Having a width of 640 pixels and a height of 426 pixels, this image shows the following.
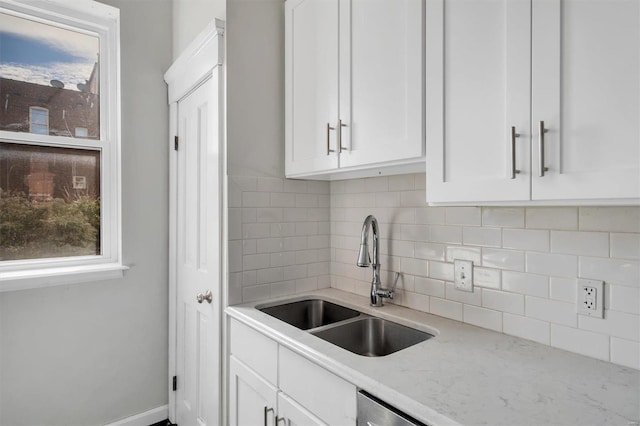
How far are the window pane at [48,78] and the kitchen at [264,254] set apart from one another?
0.23m

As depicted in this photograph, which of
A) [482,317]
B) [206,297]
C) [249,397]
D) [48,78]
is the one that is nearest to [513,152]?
[482,317]

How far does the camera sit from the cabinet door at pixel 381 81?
1202 mm

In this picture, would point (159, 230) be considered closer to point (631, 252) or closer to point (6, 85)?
point (6, 85)

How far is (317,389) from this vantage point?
3.76 feet

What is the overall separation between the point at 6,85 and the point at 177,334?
1.70m

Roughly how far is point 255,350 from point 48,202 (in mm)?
Answer: 1546

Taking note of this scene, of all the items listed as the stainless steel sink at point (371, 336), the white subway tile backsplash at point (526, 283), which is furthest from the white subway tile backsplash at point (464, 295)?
the stainless steel sink at point (371, 336)

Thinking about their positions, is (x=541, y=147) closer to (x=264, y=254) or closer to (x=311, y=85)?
(x=311, y=85)

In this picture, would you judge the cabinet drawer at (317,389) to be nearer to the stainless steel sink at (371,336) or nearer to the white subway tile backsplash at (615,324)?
the stainless steel sink at (371,336)

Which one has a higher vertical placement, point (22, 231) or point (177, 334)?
point (22, 231)

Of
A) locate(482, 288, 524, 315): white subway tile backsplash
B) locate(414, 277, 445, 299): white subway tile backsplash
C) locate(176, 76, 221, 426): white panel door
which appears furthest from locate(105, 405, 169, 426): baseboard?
locate(482, 288, 524, 315): white subway tile backsplash

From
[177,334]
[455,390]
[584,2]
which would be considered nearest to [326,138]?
[584,2]

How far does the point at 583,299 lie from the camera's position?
3.61 feet

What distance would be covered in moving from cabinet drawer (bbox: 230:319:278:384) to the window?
1.02 meters
